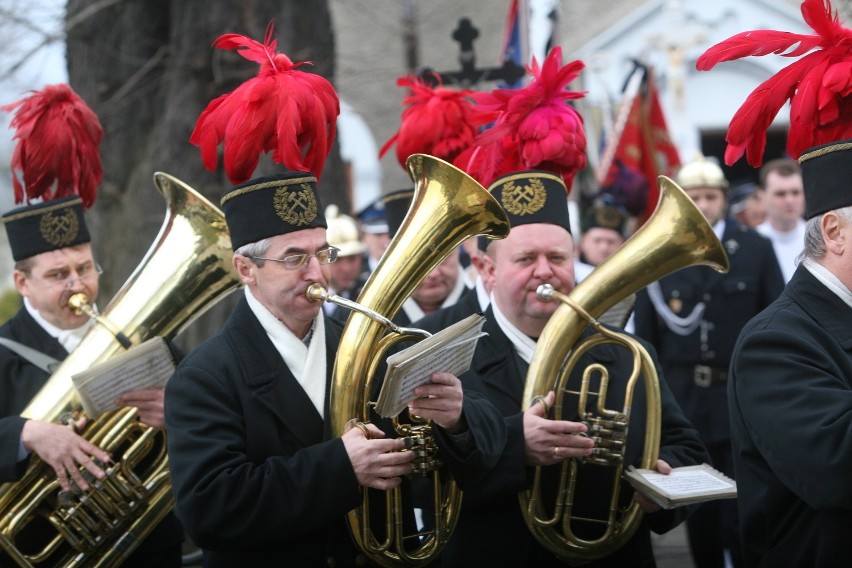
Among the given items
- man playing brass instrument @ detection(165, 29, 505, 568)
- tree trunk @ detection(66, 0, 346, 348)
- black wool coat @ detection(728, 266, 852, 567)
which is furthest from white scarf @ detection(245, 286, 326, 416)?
tree trunk @ detection(66, 0, 346, 348)

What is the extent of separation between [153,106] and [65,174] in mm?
3972

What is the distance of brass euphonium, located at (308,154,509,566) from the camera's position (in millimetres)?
3912

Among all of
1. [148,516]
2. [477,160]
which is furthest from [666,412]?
[148,516]

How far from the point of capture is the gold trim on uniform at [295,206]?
4.07 meters

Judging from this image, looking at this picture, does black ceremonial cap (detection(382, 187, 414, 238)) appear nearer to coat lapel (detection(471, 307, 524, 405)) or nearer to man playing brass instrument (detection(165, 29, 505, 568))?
coat lapel (detection(471, 307, 524, 405))

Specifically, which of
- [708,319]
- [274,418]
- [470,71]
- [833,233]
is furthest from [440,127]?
[470,71]

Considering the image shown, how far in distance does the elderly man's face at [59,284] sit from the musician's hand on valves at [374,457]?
1.91m

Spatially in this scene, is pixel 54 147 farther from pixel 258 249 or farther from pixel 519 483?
pixel 519 483

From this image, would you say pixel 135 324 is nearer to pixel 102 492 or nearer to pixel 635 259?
pixel 102 492

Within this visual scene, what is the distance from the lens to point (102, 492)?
4.72m

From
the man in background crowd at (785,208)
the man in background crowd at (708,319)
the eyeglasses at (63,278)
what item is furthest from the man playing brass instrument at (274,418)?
the man in background crowd at (785,208)

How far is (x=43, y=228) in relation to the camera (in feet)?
17.5

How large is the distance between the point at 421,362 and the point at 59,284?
7.40 feet

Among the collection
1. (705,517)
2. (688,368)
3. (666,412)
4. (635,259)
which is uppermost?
(635,259)
